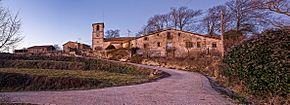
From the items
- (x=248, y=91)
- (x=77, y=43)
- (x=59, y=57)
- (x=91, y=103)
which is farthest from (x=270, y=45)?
(x=77, y=43)

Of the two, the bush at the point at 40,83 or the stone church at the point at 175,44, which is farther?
the stone church at the point at 175,44

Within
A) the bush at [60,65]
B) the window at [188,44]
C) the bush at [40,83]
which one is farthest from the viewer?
the window at [188,44]

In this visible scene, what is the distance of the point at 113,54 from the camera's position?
47.0 metres

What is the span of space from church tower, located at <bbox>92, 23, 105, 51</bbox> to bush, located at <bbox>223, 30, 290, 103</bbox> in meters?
49.8

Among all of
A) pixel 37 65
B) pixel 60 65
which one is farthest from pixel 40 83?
pixel 37 65

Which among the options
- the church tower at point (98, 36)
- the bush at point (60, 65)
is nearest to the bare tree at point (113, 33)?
the church tower at point (98, 36)

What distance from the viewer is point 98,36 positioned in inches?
2276

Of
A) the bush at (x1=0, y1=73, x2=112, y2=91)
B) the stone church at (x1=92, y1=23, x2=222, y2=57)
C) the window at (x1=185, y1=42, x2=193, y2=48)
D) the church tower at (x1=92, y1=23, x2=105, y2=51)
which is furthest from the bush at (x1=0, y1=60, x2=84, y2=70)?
the church tower at (x1=92, y1=23, x2=105, y2=51)

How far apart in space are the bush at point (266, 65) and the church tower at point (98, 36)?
49.8 metres

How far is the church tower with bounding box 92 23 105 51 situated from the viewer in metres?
57.5

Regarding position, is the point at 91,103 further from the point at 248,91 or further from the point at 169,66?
the point at 169,66

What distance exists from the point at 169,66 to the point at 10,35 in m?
28.8

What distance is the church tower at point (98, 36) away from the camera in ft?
189

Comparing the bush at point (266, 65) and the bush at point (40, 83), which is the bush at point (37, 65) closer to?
the bush at point (40, 83)
